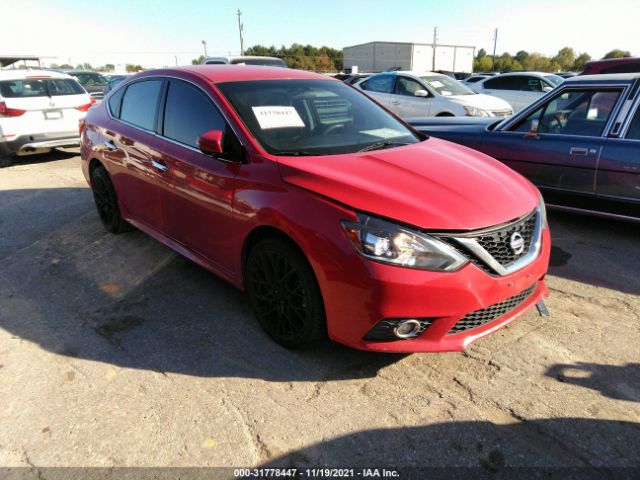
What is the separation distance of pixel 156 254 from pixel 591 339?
12.0 ft

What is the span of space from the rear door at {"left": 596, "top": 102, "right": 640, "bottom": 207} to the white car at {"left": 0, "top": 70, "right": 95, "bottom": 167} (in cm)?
889

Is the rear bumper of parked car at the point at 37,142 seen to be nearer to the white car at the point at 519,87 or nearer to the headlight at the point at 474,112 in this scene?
the headlight at the point at 474,112

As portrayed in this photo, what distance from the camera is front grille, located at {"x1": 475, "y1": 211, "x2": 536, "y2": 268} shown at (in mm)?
2525

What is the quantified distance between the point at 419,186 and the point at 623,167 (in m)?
2.77

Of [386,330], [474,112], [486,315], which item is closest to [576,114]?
[486,315]

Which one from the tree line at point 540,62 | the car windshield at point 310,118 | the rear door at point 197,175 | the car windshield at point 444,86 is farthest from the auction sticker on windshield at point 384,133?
the tree line at point 540,62

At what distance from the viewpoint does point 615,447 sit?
7.28ft

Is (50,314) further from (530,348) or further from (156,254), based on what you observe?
(530,348)

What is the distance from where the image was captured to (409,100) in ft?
35.1

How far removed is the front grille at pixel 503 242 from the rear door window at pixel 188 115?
1822 millimetres

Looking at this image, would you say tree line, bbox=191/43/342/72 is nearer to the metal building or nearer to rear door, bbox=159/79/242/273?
the metal building

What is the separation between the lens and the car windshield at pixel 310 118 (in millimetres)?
3168

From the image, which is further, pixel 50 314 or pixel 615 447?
pixel 50 314

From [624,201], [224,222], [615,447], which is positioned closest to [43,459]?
[224,222]
